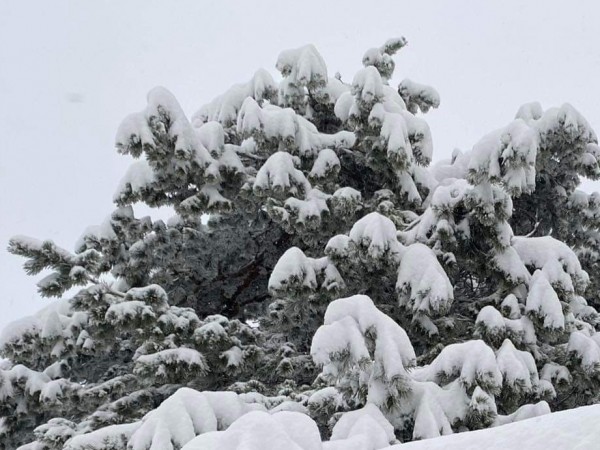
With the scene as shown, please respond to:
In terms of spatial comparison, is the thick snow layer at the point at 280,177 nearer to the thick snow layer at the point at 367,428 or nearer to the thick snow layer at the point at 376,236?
the thick snow layer at the point at 376,236

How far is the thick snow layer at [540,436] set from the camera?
1469 mm

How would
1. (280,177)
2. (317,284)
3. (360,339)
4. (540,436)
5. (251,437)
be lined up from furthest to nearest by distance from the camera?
1. (280,177)
2. (317,284)
3. (360,339)
4. (251,437)
5. (540,436)

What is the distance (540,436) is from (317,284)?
3.87 meters

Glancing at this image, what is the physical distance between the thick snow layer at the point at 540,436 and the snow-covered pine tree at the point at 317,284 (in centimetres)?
140

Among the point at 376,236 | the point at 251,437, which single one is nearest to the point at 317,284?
the point at 376,236

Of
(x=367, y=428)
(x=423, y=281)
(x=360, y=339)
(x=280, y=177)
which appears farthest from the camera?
(x=280, y=177)

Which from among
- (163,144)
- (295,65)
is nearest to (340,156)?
(295,65)

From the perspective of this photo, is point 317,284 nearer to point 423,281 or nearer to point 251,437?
point 423,281

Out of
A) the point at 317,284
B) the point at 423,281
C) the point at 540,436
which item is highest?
the point at 317,284

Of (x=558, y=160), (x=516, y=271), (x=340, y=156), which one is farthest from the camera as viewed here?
(x=340, y=156)

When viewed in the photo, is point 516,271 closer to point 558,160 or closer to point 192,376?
point 558,160

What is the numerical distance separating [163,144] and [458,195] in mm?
2891

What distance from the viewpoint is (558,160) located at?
269 inches

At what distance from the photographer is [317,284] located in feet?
17.6
